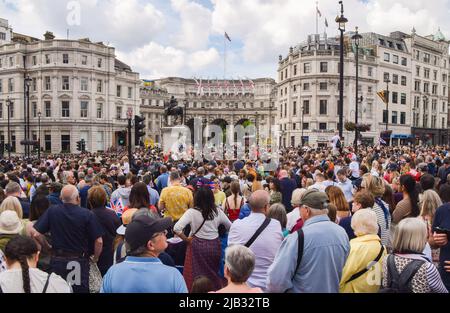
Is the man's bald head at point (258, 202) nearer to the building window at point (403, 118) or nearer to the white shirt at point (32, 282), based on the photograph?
the white shirt at point (32, 282)

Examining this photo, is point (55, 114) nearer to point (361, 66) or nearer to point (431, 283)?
point (361, 66)

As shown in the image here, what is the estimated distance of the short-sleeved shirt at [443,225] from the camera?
15.8 ft

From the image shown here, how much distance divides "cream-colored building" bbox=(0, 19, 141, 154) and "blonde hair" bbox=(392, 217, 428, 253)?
197 feet

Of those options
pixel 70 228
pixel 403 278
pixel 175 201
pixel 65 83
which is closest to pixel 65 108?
pixel 65 83

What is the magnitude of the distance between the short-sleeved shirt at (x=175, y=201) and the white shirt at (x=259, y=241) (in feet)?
8.59

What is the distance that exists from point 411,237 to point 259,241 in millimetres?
1808

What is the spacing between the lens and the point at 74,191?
5.57 m

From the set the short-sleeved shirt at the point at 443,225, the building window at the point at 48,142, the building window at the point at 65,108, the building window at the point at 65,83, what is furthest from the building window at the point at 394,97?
the short-sleeved shirt at the point at 443,225

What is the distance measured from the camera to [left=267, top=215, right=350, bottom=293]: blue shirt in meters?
3.80

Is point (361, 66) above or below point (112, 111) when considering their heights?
above

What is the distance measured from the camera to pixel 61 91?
58.1m

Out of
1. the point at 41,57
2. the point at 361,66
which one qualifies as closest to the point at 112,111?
the point at 41,57

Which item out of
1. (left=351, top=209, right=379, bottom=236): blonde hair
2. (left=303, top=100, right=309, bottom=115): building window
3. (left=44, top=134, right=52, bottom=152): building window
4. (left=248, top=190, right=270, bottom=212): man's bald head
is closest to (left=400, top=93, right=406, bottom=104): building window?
(left=303, top=100, right=309, bottom=115): building window
